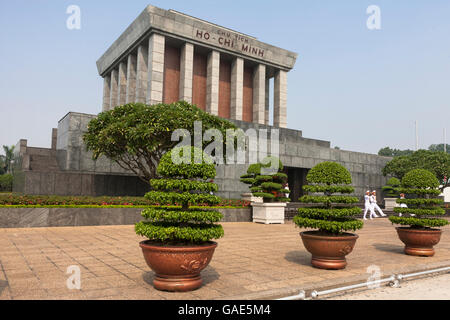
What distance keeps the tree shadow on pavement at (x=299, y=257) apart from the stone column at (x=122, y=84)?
36.8m

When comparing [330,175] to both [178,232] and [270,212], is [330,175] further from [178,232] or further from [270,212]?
[270,212]

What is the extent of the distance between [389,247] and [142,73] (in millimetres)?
30945

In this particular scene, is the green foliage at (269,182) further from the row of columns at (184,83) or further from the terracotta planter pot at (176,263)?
the row of columns at (184,83)

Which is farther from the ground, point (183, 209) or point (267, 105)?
point (267, 105)

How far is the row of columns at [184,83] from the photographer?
113 feet

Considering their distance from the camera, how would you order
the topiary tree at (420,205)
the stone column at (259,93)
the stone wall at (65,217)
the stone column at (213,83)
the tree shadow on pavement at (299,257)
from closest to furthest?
the tree shadow on pavement at (299,257) → the topiary tree at (420,205) → the stone wall at (65,217) → the stone column at (213,83) → the stone column at (259,93)

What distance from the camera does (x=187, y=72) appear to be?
36.7 m

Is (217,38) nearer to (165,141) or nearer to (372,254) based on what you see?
(165,141)

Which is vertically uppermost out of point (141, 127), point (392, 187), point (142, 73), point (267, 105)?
point (142, 73)

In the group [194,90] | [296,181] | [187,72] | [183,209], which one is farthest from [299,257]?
[194,90]

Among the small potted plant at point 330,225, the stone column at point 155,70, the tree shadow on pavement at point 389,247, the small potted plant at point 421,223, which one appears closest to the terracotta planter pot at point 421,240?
the small potted plant at point 421,223

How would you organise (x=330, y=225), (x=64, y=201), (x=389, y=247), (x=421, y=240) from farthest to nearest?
(x=64, y=201), (x=389, y=247), (x=421, y=240), (x=330, y=225)

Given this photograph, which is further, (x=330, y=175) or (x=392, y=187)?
(x=392, y=187)
